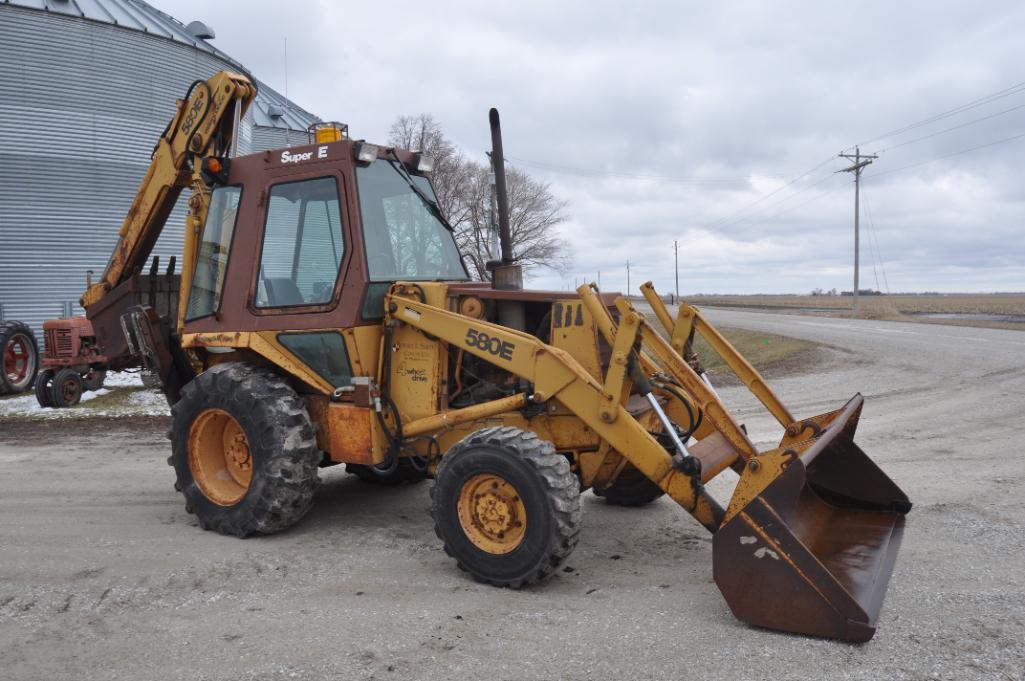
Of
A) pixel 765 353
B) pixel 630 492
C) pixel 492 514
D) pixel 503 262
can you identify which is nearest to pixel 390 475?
pixel 630 492

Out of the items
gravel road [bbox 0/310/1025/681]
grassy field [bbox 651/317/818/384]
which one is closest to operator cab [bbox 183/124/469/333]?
gravel road [bbox 0/310/1025/681]

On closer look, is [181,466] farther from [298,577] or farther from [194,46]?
[194,46]

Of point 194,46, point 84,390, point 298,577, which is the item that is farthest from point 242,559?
point 194,46

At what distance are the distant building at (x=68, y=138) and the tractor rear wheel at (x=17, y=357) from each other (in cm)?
352

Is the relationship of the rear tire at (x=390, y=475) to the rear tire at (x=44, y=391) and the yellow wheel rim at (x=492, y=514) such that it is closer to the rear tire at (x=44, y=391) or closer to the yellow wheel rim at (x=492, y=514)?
the yellow wheel rim at (x=492, y=514)

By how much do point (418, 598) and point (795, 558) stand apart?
2.02 meters

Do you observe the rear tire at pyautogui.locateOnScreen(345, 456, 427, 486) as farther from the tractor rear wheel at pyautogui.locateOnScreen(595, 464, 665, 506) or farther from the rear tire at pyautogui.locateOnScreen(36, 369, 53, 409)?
the rear tire at pyautogui.locateOnScreen(36, 369, 53, 409)

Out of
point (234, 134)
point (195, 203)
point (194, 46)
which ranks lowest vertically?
point (195, 203)

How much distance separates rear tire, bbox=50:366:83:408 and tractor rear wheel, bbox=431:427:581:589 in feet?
35.6

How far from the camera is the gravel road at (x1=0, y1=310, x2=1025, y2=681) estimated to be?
Answer: 372 centimetres

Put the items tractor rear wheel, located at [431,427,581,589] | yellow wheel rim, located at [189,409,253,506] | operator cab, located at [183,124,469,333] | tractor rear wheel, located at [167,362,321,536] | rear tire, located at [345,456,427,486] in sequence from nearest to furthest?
tractor rear wheel, located at [431,427,581,589]
tractor rear wheel, located at [167,362,321,536]
operator cab, located at [183,124,469,333]
yellow wheel rim, located at [189,409,253,506]
rear tire, located at [345,456,427,486]

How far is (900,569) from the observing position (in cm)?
478

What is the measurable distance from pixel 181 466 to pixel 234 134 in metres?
2.61

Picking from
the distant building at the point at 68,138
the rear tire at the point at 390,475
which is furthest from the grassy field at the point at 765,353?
the distant building at the point at 68,138
